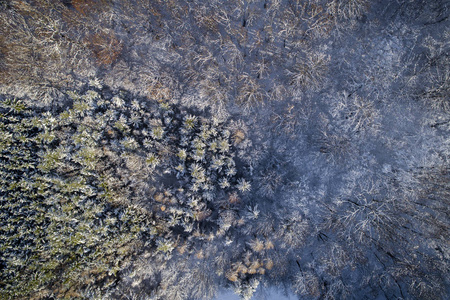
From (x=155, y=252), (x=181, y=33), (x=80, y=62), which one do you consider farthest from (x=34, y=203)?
(x=181, y=33)

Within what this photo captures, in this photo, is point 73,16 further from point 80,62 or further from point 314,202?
point 314,202

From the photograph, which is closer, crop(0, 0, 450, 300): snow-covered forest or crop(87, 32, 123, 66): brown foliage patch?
crop(0, 0, 450, 300): snow-covered forest

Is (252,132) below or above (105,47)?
below

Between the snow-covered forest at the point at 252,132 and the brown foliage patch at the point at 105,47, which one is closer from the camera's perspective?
the snow-covered forest at the point at 252,132

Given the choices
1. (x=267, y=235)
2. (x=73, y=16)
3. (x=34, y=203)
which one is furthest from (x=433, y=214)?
(x=73, y=16)

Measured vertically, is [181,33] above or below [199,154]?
above

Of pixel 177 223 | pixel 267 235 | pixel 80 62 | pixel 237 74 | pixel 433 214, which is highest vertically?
pixel 237 74

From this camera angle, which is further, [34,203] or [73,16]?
[73,16]
